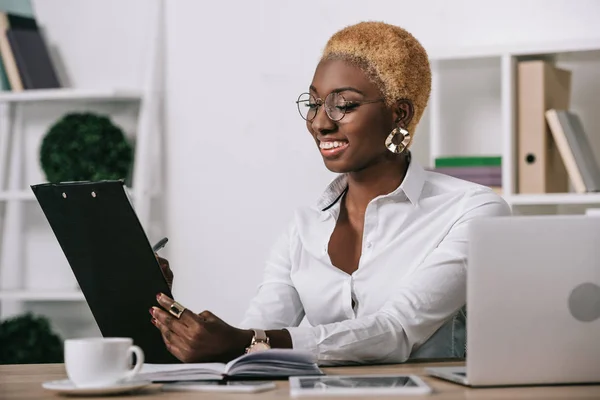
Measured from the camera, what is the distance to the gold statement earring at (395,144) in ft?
6.99

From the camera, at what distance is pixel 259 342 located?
65.5 inches

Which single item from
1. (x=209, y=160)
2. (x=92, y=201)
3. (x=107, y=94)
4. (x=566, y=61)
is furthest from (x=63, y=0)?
(x=92, y=201)

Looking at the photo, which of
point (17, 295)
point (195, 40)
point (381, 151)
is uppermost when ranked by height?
point (195, 40)

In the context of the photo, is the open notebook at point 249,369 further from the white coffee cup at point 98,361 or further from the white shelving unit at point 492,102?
the white shelving unit at point 492,102

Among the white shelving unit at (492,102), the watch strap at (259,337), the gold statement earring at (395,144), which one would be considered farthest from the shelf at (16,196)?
A: the watch strap at (259,337)

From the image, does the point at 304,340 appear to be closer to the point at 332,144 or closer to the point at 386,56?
the point at 332,144

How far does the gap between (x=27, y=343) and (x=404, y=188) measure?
189 cm

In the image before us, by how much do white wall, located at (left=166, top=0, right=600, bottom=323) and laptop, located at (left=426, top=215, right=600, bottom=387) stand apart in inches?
80.8

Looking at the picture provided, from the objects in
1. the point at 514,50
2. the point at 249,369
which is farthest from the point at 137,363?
the point at 514,50

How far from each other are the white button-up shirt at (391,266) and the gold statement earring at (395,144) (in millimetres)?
53

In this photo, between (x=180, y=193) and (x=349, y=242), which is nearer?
(x=349, y=242)

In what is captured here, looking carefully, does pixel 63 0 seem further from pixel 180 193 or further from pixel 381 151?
pixel 381 151

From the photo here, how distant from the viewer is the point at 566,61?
2914mm

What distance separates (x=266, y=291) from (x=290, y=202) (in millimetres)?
1202
